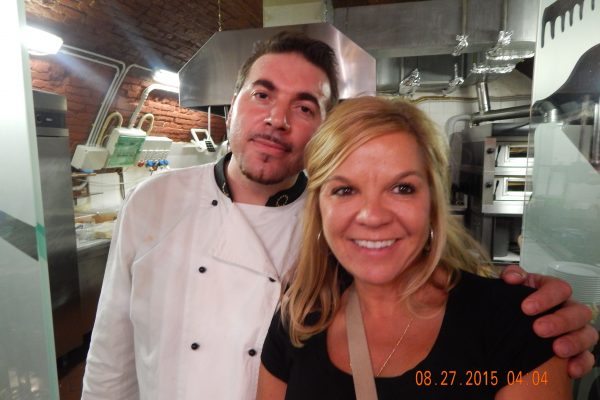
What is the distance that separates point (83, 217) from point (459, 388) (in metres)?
3.99

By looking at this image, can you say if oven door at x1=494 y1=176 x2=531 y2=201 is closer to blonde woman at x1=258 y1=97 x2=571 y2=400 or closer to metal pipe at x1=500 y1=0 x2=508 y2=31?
metal pipe at x1=500 y1=0 x2=508 y2=31

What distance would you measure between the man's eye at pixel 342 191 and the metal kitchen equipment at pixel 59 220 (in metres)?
2.69

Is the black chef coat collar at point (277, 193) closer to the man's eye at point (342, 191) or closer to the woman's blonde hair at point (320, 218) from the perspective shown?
the woman's blonde hair at point (320, 218)

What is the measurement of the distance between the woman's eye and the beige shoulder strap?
315 millimetres

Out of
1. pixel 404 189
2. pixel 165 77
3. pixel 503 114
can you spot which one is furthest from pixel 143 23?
pixel 503 114

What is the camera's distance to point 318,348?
956mm

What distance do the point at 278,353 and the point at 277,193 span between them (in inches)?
20.8

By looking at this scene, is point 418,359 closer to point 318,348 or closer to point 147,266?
point 318,348

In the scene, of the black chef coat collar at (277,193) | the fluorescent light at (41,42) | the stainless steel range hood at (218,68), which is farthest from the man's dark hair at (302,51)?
the fluorescent light at (41,42)

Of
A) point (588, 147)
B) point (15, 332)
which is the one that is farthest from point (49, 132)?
point (588, 147)

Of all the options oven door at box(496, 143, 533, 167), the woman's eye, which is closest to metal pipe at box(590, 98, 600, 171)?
the woman's eye

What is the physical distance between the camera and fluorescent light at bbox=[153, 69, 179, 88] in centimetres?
434
